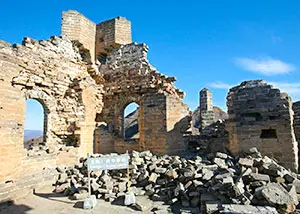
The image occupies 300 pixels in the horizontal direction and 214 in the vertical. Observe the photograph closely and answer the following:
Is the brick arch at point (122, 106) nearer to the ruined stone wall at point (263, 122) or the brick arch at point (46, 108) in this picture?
the brick arch at point (46, 108)

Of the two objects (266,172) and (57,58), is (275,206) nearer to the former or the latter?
(266,172)

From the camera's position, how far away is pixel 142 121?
938 centimetres

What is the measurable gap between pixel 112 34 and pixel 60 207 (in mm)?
12040

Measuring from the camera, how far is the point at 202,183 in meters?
5.12

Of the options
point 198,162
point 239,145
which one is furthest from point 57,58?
point 239,145

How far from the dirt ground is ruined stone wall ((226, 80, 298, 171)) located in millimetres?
3833

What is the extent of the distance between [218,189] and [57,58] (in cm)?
883

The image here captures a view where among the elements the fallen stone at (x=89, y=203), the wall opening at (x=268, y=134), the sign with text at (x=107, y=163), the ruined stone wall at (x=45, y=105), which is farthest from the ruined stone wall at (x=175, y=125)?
the fallen stone at (x=89, y=203)

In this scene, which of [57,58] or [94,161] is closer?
[94,161]

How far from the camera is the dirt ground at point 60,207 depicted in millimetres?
4711

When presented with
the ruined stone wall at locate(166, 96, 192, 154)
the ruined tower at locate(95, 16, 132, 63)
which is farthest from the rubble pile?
the ruined tower at locate(95, 16, 132, 63)

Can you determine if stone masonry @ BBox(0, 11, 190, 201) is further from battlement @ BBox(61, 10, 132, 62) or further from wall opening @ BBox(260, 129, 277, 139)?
wall opening @ BBox(260, 129, 277, 139)

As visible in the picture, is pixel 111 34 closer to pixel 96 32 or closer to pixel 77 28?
pixel 96 32

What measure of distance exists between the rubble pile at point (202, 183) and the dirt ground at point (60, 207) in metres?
0.27
